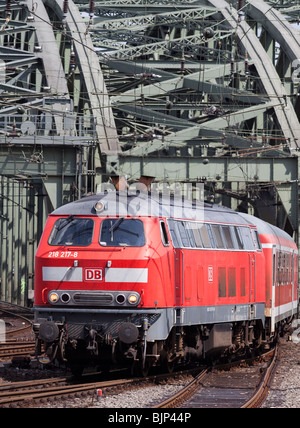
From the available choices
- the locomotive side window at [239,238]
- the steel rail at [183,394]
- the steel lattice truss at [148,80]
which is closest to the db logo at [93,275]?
the steel rail at [183,394]

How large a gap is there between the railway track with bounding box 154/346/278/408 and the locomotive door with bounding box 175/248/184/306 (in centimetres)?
162

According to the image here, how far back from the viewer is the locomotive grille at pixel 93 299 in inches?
653

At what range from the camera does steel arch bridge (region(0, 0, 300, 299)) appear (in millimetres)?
31422

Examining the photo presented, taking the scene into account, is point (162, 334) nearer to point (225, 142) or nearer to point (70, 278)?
point (70, 278)

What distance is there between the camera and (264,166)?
3272 cm

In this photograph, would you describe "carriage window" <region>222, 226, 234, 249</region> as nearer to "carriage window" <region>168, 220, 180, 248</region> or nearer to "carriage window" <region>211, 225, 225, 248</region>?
"carriage window" <region>211, 225, 225, 248</region>

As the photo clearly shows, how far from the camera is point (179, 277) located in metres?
17.6

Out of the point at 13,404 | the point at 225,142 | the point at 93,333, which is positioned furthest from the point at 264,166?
the point at 13,404

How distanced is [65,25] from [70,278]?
2554 centimetres

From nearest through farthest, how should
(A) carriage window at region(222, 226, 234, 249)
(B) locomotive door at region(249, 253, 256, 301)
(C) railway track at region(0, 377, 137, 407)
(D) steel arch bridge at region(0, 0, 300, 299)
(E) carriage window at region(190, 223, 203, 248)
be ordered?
(C) railway track at region(0, 377, 137, 407)
(E) carriage window at region(190, 223, 203, 248)
(A) carriage window at region(222, 226, 234, 249)
(B) locomotive door at region(249, 253, 256, 301)
(D) steel arch bridge at region(0, 0, 300, 299)

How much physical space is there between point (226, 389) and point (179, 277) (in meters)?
2.34

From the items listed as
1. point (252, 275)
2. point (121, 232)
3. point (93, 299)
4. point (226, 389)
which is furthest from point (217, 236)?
point (93, 299)

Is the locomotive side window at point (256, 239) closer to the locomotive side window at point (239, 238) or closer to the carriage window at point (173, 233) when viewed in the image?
the locomotive side window at point (239, 238)

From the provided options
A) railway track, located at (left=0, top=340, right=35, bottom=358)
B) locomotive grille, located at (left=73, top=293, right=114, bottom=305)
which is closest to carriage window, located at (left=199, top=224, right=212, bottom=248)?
locomotive grille, located at (left=73, top=293, right=114, bottom=305)
